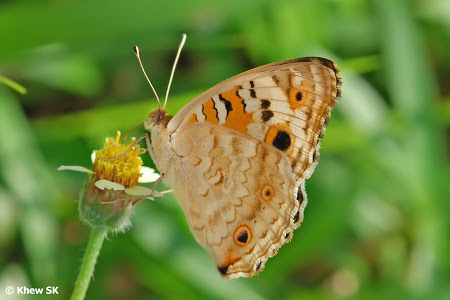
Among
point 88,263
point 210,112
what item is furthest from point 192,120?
point 88,263

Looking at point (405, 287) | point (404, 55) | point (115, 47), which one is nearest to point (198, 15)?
point (115, 47)

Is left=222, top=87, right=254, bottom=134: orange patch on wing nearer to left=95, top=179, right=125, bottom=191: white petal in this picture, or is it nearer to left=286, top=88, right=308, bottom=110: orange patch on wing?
left=286, top=88, right=308, bottom=110: orange patch on wing

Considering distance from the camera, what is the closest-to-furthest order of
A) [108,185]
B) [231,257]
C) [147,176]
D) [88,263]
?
[88,263] < [108,185] < [231,257] < [147,176]

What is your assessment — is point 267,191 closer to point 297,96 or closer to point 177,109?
point 297,96

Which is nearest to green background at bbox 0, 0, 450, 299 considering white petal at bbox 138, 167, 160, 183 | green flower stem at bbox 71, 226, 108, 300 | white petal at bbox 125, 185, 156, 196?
white petal at bbox 138, 167, 160, 183

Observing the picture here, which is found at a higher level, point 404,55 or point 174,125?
point 174,125

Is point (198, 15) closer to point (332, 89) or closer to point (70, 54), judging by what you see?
point (70, 54)
